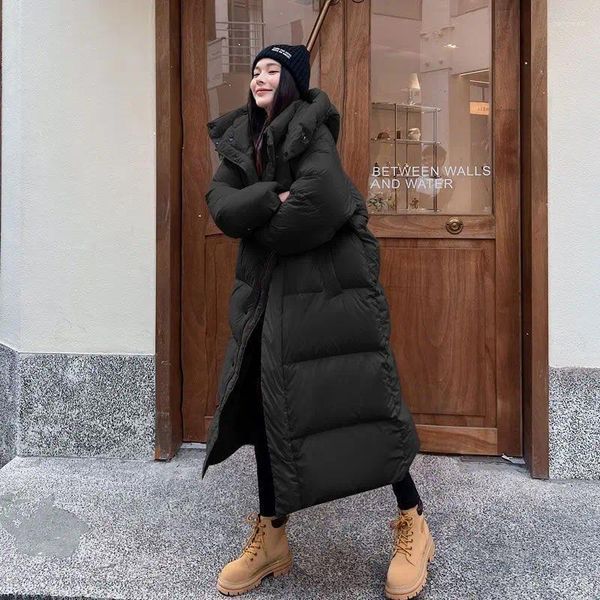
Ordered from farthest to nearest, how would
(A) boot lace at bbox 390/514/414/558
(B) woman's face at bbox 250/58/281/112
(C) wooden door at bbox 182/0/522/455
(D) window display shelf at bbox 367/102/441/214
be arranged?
(D) window display shelf at bbox 367/102/441/214 → (C) wooden door at bbox 182/0/522/455 → (A) boot lace at bbox 390/514/414/558 → (B) woman's face at bbox 250/58/281/112

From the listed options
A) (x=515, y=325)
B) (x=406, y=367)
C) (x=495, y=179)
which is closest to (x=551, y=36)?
(x=495, y=179)

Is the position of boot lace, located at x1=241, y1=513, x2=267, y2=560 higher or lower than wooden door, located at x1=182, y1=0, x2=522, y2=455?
lower

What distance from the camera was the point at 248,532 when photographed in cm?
279

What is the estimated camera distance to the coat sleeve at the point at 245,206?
2029mm

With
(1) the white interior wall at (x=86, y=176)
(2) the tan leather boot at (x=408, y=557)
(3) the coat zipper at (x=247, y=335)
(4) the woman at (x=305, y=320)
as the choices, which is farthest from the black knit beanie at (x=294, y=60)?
(2) the tan leather boot at (x=408, y=557)

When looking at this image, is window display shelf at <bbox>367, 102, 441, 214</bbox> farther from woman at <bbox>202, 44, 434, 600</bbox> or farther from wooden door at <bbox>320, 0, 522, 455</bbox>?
woman at <bbox>202, 44, 434, 600</bbox>

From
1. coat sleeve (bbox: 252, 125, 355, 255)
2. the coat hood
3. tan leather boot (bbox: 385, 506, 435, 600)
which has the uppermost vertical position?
the coat hood

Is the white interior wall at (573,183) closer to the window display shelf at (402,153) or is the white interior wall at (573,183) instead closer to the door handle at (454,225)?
the door handle at (454,225)

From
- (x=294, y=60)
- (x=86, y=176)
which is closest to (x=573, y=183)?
(x=294, y=60)

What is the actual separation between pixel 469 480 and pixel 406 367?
0.70 m

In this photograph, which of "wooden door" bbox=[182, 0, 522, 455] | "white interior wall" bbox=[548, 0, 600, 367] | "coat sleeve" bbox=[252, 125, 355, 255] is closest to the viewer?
"coat sleeve" bbox=[252, 125, 355, 255]

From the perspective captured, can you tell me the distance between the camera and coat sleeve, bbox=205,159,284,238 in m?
2.03

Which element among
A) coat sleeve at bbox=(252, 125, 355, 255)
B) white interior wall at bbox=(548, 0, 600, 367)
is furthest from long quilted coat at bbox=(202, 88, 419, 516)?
white interior wall at bbox=(548, 0, 600, 367)

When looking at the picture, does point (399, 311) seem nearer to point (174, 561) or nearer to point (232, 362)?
point (232, 362)
